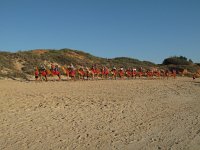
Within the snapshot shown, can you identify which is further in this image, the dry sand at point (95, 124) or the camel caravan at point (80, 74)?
the camel caravan at point (80, 74)

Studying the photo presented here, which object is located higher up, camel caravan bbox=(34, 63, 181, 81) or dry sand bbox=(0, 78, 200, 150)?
camel caravan bbox=(34, 63, 181, 81)

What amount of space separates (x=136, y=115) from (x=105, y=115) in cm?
95

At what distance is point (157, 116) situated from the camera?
491 inches

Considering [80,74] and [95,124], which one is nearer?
[95,124]

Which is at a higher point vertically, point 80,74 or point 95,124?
point 80,74

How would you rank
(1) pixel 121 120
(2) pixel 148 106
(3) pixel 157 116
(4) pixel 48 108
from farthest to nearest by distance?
(2) pixel 148 106, (4) pixel 48 108, (3) pixel 157 116, (1) pixel 121 120

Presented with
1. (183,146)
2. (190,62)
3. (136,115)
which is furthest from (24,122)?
(190,62)

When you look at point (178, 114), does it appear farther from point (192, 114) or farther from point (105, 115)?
point (105, 115)

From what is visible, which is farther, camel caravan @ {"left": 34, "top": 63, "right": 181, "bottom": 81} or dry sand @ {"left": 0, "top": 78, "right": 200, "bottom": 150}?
camel caravan @ {"left": 34, "top": 63, "right": 181, "bottom": 81}

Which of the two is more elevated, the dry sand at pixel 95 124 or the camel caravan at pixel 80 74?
the camel caravan at pixel 80 74

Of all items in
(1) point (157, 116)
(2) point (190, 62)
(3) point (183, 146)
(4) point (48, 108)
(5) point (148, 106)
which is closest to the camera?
(3) point (183, 146)

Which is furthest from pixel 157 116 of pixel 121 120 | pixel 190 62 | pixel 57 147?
pixel 190 62

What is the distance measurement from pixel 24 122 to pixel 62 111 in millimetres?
2175

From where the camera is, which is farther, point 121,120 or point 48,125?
point 121,120
